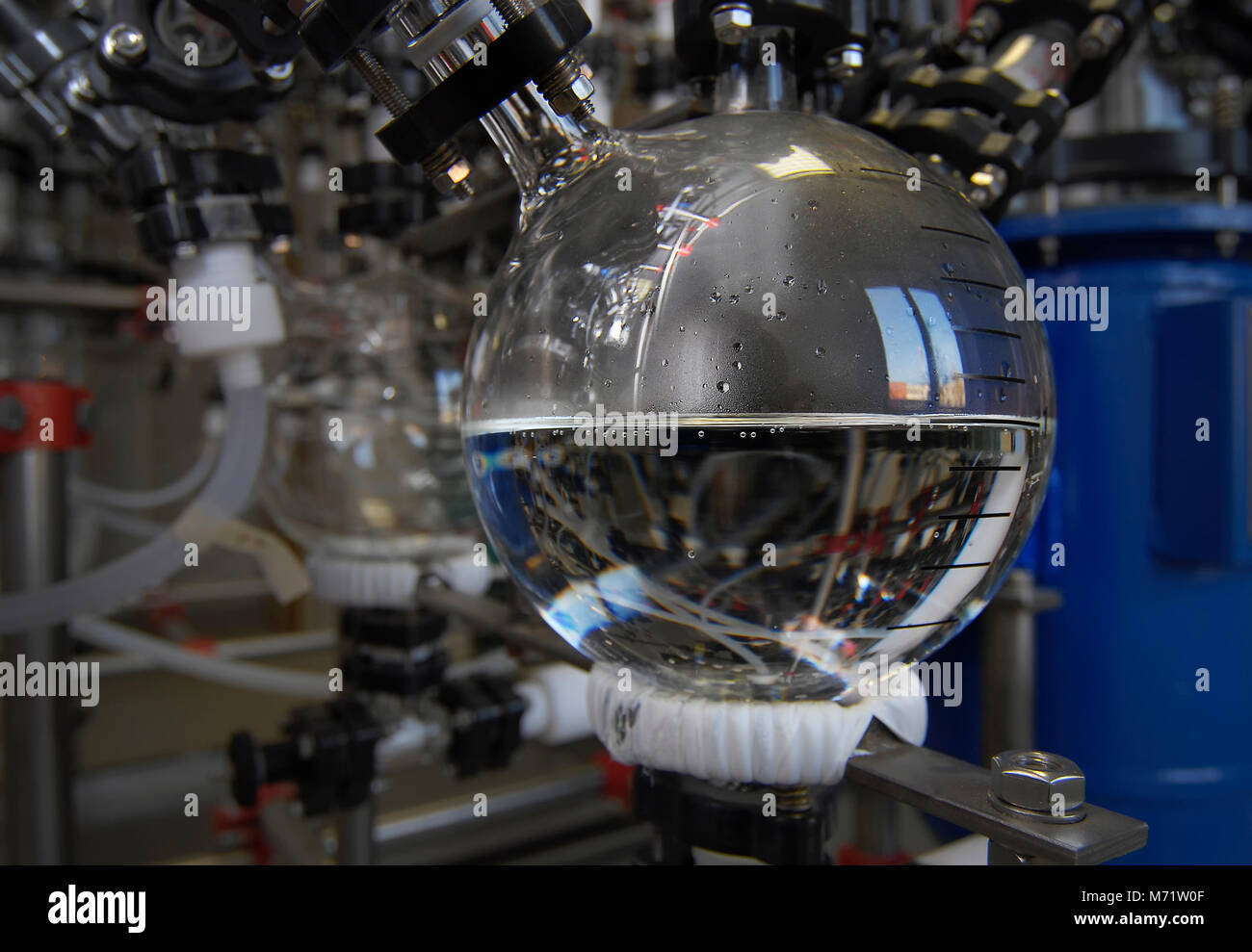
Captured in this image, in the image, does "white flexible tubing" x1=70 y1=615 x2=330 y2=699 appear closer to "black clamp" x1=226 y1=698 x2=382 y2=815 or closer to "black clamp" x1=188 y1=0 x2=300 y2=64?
"black clamp" x1=226 y1=698 x2=382 y2=815

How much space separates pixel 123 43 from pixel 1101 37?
2.06ft

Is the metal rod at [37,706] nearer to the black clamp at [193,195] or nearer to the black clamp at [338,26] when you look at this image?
the black clamp at [193,195]

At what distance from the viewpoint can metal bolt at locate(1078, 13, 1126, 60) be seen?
53cm

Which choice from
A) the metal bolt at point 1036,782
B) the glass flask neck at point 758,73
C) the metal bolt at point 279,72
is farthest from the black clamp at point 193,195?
the metal bolt at point 1036,782

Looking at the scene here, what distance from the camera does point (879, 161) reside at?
1.26 ft

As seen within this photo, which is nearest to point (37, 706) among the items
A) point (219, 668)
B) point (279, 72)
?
point (219, 668)

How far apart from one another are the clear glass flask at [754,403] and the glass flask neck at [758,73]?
4 centimetres

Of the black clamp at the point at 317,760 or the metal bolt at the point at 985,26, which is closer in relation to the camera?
the metal bolt at the point at 985,26

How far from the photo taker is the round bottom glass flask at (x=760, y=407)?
1.06 feet

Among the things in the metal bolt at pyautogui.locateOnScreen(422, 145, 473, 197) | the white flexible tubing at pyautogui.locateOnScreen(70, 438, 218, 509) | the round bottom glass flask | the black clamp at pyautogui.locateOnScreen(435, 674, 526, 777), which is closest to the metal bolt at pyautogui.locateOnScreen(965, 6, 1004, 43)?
the round bottom glass flask

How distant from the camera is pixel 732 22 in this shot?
41cm

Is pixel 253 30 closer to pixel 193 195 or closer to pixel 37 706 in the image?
pixel 193 195
